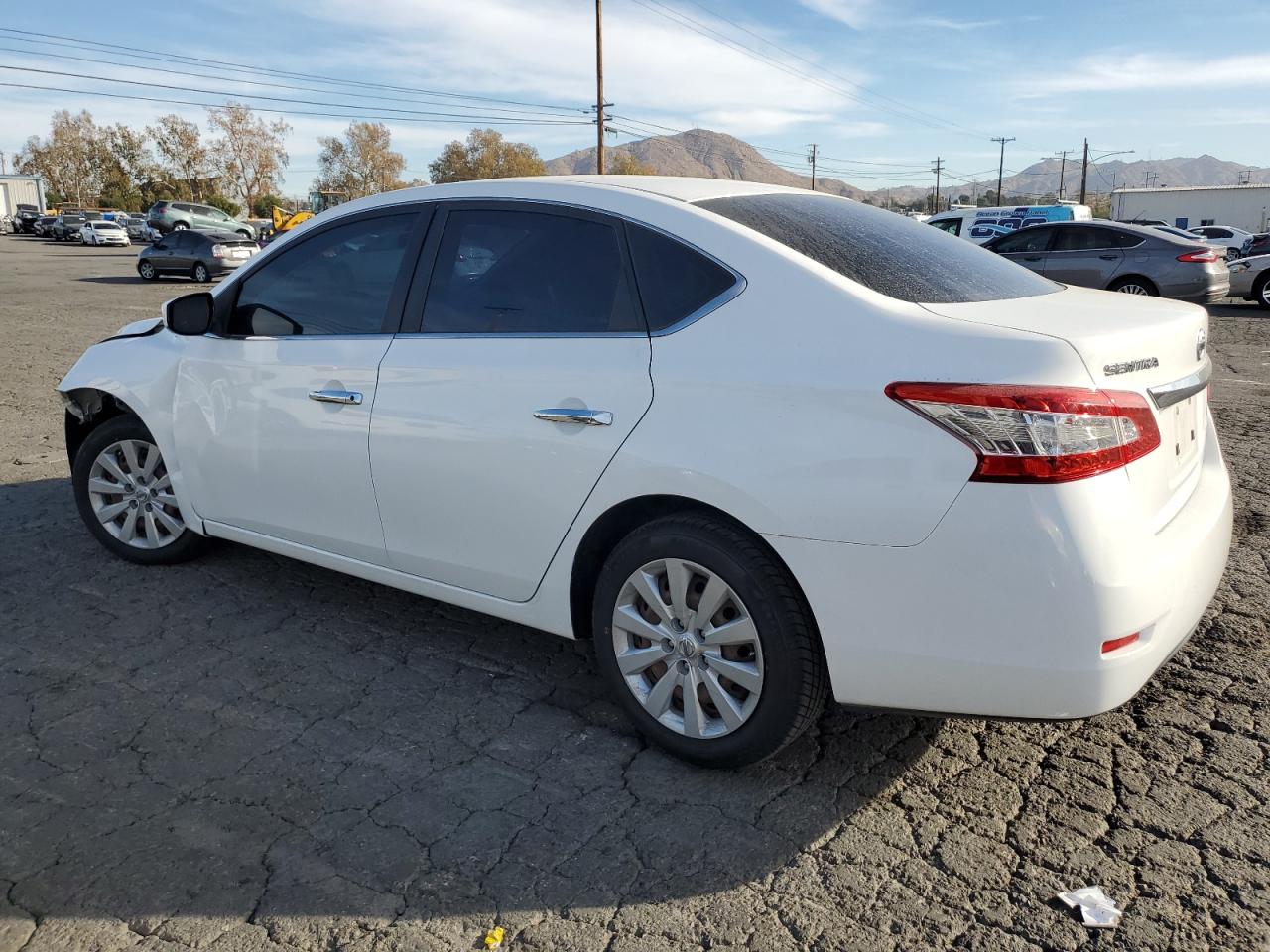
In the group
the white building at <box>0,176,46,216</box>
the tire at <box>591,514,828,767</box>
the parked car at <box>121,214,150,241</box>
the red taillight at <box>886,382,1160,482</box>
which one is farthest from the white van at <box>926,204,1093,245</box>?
the white building at <box>0,176,46,216</box>

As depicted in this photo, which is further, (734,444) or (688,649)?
(688,649)

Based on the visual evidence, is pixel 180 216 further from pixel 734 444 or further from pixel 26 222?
pixel 734 444

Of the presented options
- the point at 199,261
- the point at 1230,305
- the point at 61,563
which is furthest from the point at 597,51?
the point at 61,563

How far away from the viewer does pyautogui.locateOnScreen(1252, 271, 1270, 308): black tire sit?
54.6 ft

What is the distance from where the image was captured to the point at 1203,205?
266 feet

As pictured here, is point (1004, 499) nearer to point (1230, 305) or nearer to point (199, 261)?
point (1230, 305)

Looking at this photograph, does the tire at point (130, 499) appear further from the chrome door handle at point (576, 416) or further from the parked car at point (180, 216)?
the parked car at point (180, 216)

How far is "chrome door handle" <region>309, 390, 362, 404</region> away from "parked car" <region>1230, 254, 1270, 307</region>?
57.1 ft

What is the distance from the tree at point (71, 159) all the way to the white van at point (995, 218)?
92.5 metres

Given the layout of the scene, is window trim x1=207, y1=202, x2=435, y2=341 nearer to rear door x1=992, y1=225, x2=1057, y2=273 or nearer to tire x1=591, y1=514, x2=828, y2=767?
tire x1=591, y1=514, x2=828, y2=767

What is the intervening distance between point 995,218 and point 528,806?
3128 cm

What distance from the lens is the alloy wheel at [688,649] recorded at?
110 inches

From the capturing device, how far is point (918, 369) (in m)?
2.45

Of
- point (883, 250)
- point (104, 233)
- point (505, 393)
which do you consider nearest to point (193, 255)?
point (505, 393)
